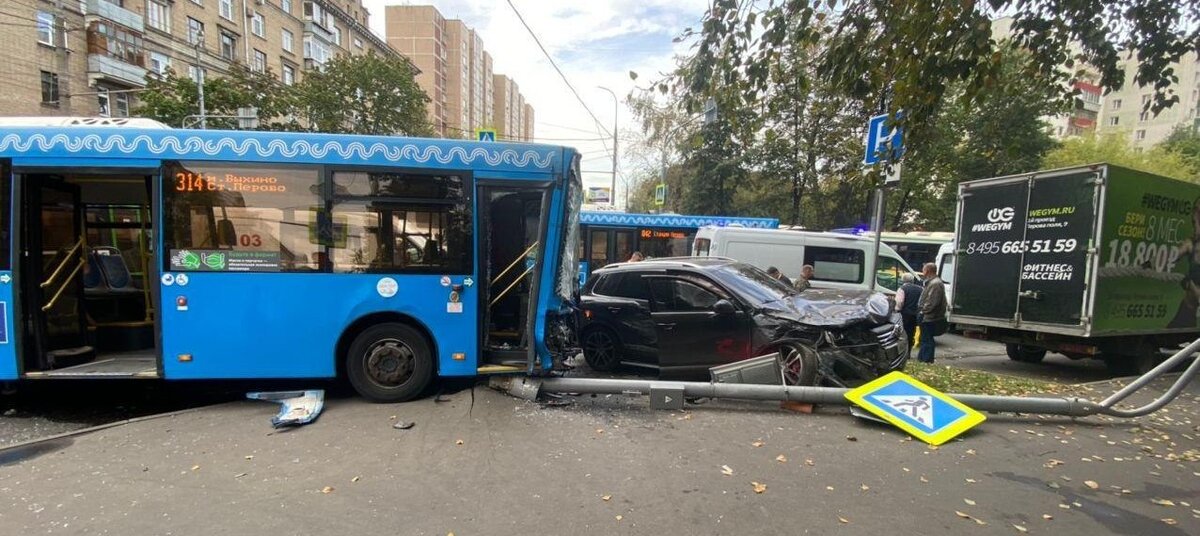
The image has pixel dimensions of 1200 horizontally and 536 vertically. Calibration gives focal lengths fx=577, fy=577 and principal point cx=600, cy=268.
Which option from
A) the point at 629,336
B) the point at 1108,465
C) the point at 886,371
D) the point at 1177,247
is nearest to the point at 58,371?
the point at 629,336

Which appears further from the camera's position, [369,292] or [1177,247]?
[1177,247]

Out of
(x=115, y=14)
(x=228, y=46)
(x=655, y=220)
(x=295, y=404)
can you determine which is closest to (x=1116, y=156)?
(x=655, y=220)

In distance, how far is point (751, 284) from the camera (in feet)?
23.1

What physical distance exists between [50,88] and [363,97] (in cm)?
1580

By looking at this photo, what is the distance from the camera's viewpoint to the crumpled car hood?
6.20 metres

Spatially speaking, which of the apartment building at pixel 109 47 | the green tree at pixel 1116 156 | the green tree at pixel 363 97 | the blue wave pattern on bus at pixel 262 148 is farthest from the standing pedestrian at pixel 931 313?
the green tree at pixel 1116 156

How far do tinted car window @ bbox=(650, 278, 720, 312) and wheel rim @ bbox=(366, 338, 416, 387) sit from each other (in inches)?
119

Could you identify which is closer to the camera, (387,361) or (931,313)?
(387,361)

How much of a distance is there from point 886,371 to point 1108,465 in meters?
2.23

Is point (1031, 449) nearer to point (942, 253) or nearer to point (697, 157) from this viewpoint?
point (942, 253)

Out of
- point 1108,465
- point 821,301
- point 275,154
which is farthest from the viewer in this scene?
point 821,301

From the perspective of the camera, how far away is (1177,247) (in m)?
8.67

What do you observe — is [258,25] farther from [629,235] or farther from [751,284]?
[751,284]

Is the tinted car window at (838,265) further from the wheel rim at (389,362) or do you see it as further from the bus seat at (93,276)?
the bus seat at (93,276)
